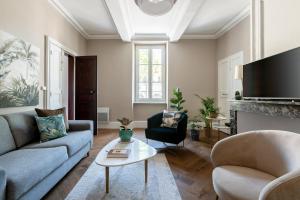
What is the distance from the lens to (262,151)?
161cm

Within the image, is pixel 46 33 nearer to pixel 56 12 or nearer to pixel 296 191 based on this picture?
pixel 56 12

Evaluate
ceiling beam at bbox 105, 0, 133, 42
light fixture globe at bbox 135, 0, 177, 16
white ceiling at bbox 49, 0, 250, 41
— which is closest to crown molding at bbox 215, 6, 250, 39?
white ceiling at bbox 49, 0, 250, 41

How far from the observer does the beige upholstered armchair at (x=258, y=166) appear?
3.37 feet

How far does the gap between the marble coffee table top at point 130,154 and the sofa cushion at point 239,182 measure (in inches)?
31.5

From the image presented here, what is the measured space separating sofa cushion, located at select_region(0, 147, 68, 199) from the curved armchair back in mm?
1559

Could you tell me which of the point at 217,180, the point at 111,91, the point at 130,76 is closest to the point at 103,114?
the point at 111,91

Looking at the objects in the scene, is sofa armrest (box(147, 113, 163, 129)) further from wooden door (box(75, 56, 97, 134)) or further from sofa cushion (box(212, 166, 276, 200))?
sofa cushion (box(212, 166, 276, 200))

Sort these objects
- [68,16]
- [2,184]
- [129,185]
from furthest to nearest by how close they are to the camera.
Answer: [68,16], [129,185], [2,184]

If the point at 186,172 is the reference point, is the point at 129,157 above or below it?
above

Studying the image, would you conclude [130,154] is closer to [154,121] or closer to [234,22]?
[154,121]

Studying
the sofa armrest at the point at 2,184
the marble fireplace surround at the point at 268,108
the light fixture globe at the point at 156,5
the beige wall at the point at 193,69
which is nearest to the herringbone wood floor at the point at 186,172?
the sofa armrest at the point at 2,184

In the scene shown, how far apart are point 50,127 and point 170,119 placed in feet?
7.09

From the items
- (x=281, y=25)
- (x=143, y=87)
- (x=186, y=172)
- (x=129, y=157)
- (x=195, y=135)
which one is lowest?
(x=186, y=172)

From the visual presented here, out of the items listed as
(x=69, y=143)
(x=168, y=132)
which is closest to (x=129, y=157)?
(x=69, y=143)
